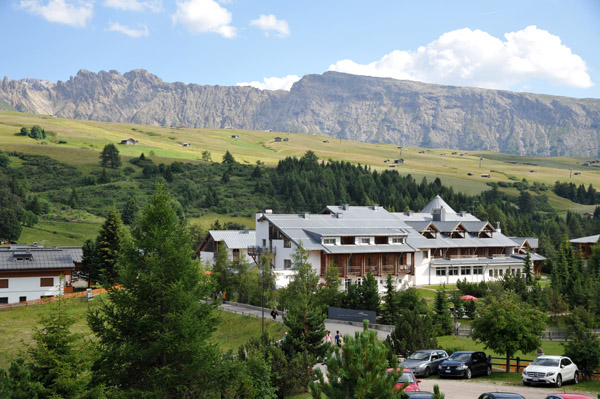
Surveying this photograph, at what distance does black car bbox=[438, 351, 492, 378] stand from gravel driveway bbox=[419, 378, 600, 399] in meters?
0.44

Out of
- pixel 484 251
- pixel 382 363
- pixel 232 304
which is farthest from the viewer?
pixel 484 251

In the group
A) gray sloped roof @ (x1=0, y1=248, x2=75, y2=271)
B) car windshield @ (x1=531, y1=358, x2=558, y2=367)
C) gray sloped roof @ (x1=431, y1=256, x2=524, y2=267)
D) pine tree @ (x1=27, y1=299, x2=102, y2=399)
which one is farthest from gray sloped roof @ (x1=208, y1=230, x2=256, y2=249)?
pine tree @ (x1=27, y1=299, x2=102, y2=399)

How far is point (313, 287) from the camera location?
57.6 m

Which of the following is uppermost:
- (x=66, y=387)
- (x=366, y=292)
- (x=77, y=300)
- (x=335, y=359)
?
(x=335, y=359)

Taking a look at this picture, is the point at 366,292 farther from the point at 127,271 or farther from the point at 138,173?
the point at 138,173

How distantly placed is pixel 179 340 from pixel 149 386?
7.39 ft

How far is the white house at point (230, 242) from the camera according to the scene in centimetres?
8594

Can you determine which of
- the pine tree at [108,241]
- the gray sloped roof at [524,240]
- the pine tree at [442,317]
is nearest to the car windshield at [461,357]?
the pine tree at [442,317]

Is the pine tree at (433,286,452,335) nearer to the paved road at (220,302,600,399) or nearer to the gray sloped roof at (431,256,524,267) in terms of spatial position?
the paved road at (220,302,600,399)

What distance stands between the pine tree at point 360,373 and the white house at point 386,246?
52.0m

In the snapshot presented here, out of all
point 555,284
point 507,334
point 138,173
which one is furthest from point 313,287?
point 138,173

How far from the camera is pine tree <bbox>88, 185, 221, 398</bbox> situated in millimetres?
26031

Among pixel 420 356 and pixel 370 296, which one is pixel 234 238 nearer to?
pixel 370 296

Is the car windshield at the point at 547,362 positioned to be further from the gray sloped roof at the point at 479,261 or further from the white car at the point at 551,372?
the gray sloped roof at the point at 479,261
